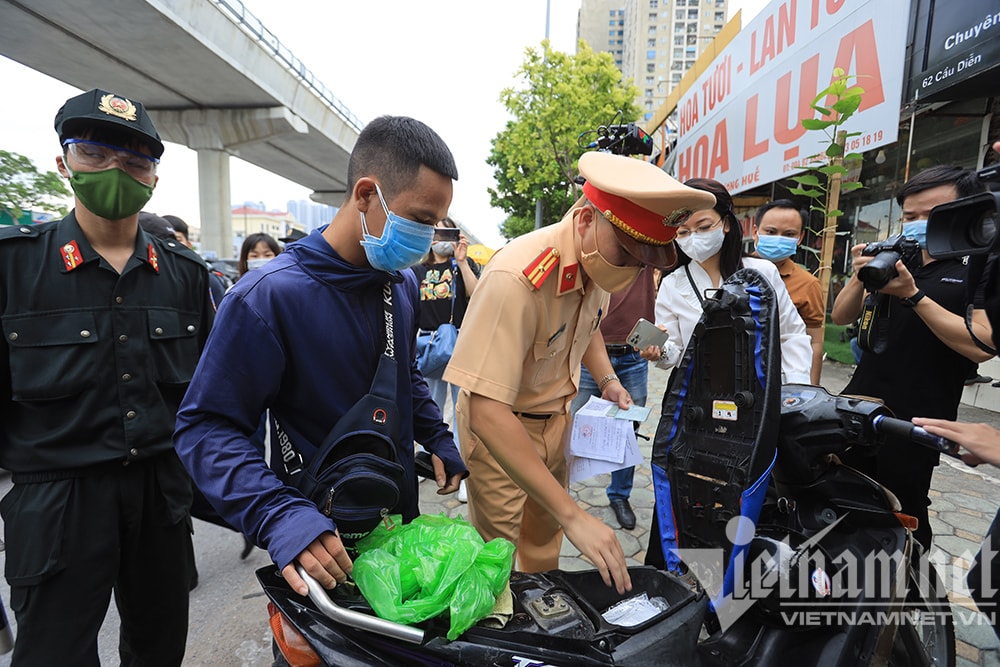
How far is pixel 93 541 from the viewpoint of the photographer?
1.45 meters

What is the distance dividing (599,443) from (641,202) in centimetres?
87

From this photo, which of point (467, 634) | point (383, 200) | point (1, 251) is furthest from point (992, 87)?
point (1, 251)

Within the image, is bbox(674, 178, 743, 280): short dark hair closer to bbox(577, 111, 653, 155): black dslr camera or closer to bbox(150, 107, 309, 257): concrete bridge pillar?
bbox(577, 111, 653, 155): black dslr camera

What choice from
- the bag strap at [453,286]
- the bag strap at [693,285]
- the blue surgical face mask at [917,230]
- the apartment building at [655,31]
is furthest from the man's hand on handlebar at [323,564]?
the apartment building at [655,31]

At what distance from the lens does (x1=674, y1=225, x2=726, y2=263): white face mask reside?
2.44 meters

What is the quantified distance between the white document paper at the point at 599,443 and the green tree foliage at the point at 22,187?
5423mm

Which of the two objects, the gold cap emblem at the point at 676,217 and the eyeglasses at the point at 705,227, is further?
the eyeglasses at the point at 705,227

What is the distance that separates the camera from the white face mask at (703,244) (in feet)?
8.02

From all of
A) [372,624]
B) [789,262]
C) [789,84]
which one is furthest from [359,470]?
[789,84]

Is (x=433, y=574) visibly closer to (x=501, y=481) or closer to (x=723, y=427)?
(x=501, y=481)

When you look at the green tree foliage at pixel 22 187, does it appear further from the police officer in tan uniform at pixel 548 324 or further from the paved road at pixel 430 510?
the police officer in tan uniform at pixel 548 324

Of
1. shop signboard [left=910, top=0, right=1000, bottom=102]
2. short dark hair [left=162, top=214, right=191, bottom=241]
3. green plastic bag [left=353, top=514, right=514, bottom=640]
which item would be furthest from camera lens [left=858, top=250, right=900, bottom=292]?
short dark hair [left=162, top=214, right=191, bottom=241]

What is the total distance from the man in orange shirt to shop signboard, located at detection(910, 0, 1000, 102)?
7.23 ft

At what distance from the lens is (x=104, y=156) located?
155 centimetres
